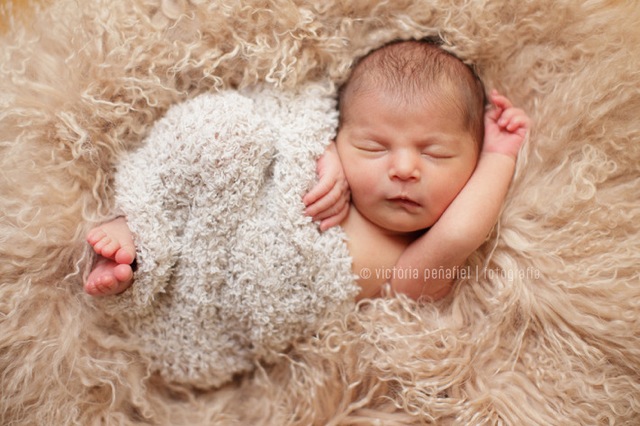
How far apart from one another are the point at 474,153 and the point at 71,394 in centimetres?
86

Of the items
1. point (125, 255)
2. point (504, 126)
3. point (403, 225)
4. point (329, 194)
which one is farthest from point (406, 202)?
point (125, 255)

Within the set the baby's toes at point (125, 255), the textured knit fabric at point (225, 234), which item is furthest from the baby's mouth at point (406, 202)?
the baby's toes at point (125, 255)

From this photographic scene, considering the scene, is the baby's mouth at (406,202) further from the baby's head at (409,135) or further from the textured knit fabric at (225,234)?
the textured knit fabric at (225,234)

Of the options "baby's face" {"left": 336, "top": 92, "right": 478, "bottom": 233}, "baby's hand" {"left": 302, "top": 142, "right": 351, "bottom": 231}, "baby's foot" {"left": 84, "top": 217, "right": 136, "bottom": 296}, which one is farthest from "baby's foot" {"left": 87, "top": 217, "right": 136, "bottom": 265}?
"baby's face" {"left": 336, "top": 92, "right": 478, "bottom": 233}

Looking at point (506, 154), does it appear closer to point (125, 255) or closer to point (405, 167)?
point (405, 167)

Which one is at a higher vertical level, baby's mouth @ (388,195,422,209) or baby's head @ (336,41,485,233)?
baby's head @ (336,41,485,233)

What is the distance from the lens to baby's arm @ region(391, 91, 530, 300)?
1116mm

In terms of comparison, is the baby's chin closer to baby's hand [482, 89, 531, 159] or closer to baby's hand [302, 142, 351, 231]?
baby's hand [302, 142, 351, 231]

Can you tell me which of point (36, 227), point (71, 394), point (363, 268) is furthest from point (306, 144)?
point (71, 394)

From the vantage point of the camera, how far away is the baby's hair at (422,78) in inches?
44.6

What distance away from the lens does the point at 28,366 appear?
105 cm

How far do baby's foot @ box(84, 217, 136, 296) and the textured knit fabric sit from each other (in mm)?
23

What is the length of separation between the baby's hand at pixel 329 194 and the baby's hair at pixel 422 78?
10cm

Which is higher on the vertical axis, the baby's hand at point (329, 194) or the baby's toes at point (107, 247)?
the baby's hand at point (329, 194)
